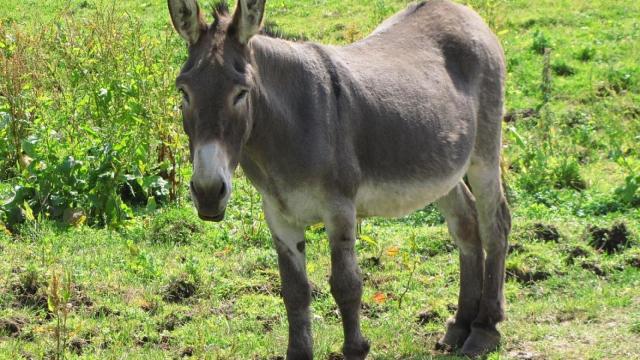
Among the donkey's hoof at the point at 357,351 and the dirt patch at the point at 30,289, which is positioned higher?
the donkey's hoof at the point at 357,351

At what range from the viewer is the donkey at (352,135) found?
5113 mm

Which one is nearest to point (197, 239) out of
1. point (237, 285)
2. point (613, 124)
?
point (237, 285)

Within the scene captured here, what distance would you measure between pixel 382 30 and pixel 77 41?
4.66 m

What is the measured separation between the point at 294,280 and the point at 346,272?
40 centimetres

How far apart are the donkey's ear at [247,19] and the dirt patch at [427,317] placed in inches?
106

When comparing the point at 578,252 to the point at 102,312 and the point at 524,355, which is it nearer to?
the point at 524,355

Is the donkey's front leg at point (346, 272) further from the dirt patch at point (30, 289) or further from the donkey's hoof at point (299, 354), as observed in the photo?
the dirt patch at point (30, 289)

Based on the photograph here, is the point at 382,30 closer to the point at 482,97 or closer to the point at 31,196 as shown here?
the point at 482,97

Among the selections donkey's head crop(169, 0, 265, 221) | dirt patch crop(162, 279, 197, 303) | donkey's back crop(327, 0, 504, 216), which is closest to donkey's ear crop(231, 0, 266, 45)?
donkey's head crop(169, 0, 265, 221)

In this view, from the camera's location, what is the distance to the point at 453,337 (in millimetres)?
6805

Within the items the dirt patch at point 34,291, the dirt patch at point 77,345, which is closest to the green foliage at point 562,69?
the dirt patch at point 34,291

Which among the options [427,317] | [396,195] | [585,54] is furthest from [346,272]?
[585,54]

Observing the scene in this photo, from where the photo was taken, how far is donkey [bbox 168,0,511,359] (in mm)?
5113

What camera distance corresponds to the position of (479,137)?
6.84m
